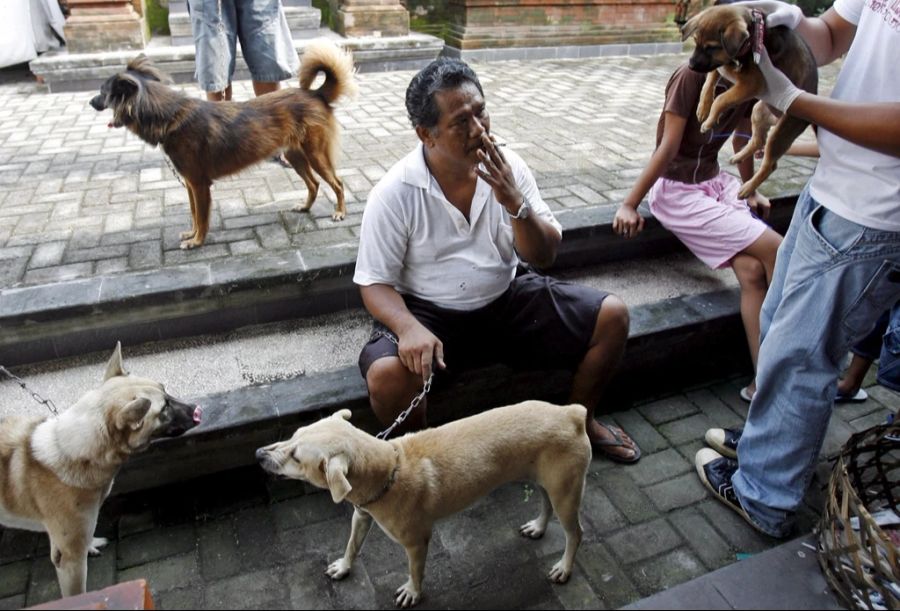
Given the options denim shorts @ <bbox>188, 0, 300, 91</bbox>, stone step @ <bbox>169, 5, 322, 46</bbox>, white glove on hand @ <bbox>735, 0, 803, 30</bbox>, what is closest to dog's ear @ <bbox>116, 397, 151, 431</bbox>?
white glove on hand @ <bbox>735, 0, 803, 30</bbox>

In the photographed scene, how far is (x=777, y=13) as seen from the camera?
242cm

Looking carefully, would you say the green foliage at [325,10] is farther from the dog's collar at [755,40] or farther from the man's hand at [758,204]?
the dog's collar at [755,40]

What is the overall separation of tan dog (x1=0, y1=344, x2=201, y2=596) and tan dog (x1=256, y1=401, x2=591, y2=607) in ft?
1.81

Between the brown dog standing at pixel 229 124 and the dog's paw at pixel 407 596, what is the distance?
2.65 meters

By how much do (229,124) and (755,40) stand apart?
310 cm

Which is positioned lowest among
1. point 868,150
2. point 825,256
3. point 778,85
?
point 825,256

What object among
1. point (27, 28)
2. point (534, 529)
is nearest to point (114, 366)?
point (534, 529)

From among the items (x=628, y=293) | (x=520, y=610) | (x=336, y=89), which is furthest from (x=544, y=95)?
(x=520, y=610)

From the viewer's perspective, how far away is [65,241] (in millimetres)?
4051

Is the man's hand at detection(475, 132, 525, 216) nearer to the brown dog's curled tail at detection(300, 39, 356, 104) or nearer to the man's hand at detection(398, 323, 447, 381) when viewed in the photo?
the man's hand at detection(398, 323, 447, 381)

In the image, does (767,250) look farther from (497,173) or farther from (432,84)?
(432,84)

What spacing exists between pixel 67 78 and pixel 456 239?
734cm

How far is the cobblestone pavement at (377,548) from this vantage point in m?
2.48

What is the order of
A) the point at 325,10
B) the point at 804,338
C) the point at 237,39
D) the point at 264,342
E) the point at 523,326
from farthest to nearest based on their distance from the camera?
the point at 325,10
the point at 237,39
the point at 264,342
the point at 523,326
the point at 804,338
